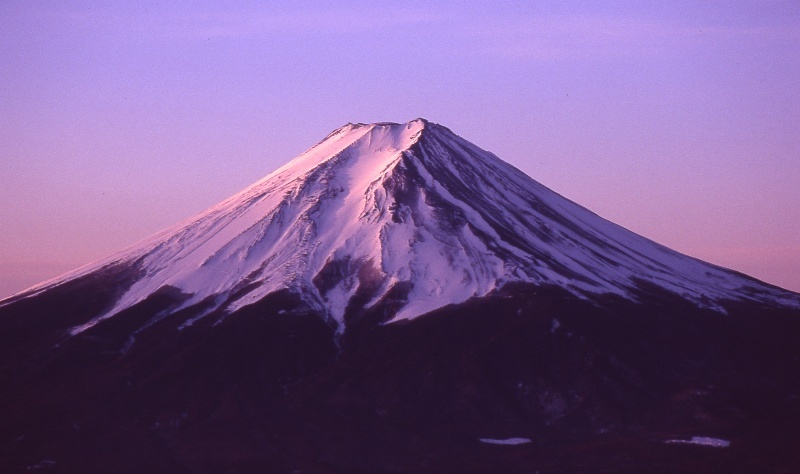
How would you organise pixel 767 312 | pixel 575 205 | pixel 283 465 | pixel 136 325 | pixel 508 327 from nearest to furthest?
pixel 283 465
pixel 508 327
pixel 136 325
pixel 767 312
pixel 575 205

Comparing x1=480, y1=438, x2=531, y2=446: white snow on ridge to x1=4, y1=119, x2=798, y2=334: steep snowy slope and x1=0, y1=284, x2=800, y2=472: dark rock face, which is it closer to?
x1=0, y1=284, x2=800, y2=472: dark rock face

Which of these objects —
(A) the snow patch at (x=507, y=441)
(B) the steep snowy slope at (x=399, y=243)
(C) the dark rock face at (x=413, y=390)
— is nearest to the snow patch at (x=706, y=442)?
(C) the dark rock face at (x=413, y=390)

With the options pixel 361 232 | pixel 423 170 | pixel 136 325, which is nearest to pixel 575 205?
pixel 423 170

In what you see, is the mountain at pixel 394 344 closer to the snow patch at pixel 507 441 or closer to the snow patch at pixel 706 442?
the snow patch at pixel 507 441

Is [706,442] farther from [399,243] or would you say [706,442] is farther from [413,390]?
[399,243]

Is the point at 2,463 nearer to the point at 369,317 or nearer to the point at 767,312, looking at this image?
the point at 369,317

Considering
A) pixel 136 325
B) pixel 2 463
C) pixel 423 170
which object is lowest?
pixel 2 463

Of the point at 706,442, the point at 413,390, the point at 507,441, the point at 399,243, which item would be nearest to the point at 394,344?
the point at 413,390
